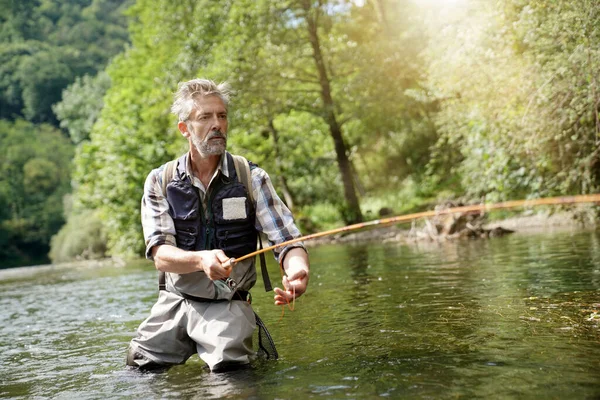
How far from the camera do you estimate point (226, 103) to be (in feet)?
16.1

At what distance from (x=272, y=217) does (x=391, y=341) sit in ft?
4.35

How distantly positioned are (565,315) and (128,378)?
329 cm

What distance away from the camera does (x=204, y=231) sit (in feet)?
16.0

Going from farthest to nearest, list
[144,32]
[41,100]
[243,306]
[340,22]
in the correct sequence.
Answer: [41,100], [144,32], [340,22], [243,306]

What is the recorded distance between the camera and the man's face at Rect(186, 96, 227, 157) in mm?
4754

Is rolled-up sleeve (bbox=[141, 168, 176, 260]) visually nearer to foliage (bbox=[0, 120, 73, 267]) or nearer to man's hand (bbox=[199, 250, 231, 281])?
man's hand (bbox=[199, 250, 231, 281])

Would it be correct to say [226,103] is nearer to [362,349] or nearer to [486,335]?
[362,349]

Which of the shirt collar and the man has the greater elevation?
the shirt collar

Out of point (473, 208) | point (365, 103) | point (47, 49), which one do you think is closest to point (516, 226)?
point (365, 103)

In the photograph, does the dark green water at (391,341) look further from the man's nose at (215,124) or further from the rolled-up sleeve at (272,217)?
the man's nose at (215,124)

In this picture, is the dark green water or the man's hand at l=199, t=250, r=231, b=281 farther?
the man's hand at l=199, t=250, r=231, b=281

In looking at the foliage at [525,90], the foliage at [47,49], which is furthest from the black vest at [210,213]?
the foliage at [47,49]

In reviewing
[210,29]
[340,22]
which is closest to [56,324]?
[210,29]

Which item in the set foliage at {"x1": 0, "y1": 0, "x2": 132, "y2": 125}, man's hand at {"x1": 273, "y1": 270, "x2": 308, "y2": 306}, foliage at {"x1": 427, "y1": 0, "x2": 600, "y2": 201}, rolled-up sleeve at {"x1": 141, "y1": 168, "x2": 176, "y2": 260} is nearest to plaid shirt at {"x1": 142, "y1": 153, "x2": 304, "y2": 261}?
rolled-up sleeve at {"x1": 141, "y1": 168, "x2": 176, "y2": 260}
